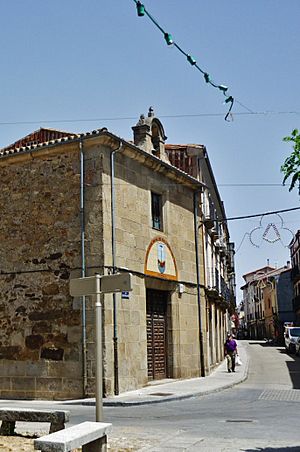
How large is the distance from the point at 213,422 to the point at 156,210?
8.44 meters

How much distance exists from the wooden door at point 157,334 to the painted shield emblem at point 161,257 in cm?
69

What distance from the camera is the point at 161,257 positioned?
651 inches

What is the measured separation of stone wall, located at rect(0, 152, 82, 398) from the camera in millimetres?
13641

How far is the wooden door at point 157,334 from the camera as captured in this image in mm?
16031

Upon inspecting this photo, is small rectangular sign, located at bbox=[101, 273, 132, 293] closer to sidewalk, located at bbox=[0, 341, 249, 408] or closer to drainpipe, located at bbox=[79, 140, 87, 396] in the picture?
sidewalk, located at bbox=[0, 341, 249, 408]

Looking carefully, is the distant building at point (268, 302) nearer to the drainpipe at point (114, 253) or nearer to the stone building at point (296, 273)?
the stone building at point (296, 273)

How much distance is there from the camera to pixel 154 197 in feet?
55.4

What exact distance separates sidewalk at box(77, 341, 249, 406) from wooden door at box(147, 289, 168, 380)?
391 millimetres

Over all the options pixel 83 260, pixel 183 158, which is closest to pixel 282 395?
pixel 83 260

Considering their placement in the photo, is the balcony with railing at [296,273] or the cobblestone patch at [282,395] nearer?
the cobblestone patch at [282,395]

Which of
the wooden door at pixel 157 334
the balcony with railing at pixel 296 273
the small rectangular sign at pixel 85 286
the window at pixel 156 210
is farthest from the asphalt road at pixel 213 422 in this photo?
the balcony with railing at pixel 296 273

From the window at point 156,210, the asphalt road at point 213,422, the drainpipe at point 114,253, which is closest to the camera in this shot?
the asphalt road at point 213,422

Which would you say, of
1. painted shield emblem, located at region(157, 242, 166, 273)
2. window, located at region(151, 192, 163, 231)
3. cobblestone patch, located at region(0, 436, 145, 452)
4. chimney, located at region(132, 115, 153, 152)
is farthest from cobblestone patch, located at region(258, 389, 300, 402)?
chimney, located at region(132, 115, 153, 152)

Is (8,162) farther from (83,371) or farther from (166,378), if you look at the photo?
(166,378)
